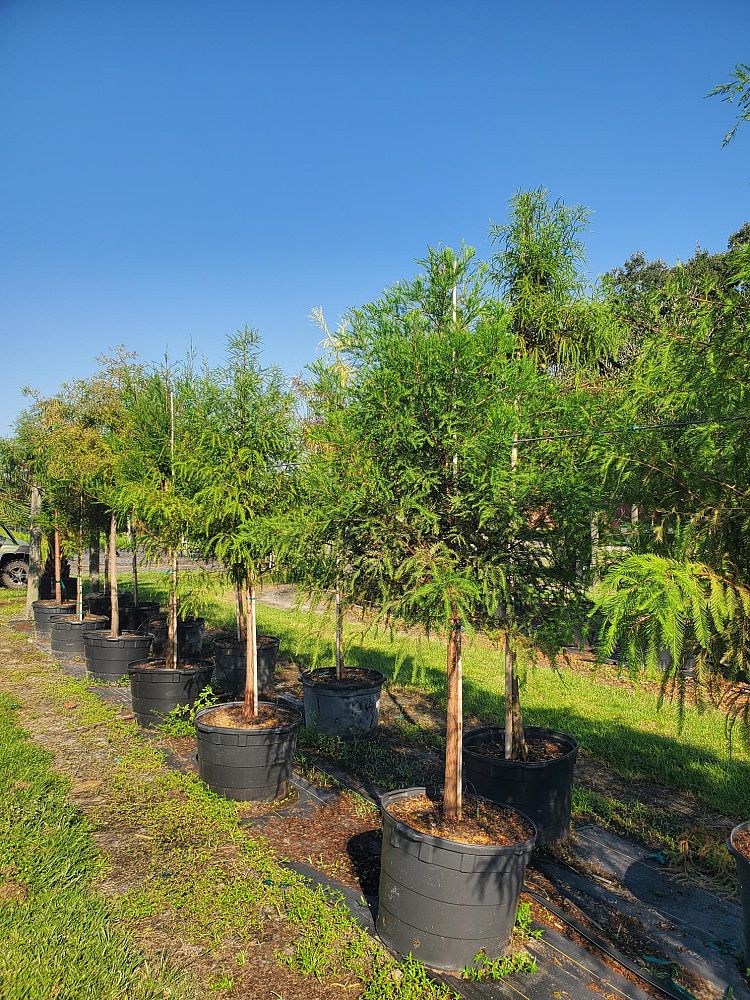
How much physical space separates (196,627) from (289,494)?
5461mm

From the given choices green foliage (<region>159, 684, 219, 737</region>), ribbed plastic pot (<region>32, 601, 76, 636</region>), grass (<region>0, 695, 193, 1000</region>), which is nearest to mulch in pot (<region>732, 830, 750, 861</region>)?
grass (<region>0, 695, 193, 1000</region>)

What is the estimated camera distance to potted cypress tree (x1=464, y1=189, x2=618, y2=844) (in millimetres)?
3518

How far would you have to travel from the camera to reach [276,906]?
3848 mm

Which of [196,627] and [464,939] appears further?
[196,627]

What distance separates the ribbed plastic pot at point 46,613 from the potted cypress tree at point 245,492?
7927 mm

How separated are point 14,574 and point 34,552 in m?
6.98

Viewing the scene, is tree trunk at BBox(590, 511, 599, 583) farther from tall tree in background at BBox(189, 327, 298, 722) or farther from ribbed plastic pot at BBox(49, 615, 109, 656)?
ribbed plastic pot at BBox(49, 615, 109, 656)

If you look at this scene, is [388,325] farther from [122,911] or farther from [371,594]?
[122,911]

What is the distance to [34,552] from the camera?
14016mm

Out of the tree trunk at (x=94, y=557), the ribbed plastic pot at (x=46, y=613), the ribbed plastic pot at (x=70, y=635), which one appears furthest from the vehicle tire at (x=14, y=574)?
the ribbed plastic pot at (x=70, y=635)

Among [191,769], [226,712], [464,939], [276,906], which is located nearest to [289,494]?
[226,712]

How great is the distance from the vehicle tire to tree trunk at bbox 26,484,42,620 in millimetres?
5840

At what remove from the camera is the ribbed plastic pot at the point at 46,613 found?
1244 centimetres

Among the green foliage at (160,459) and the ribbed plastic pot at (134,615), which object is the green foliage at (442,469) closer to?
the green foliage at (160,459)
